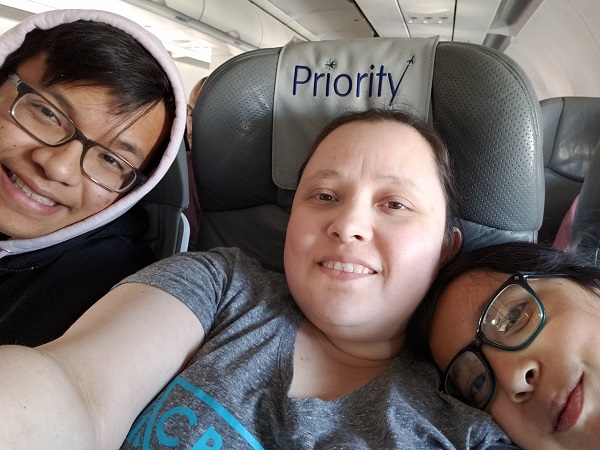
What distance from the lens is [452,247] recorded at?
132 centimetres

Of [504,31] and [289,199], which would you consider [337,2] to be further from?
[289,199]

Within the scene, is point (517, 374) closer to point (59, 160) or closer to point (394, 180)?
point (394, 180)

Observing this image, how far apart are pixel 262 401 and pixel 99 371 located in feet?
1.06

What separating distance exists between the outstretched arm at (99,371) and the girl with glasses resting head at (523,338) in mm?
582

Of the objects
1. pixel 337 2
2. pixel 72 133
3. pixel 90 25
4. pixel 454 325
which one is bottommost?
pixel 454 325

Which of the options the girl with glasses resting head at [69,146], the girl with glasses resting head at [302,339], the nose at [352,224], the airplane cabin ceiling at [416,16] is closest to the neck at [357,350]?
the girl with glasses resting head at [302,339]

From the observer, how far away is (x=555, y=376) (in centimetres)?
96

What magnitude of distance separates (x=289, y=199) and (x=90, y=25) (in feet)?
2.47

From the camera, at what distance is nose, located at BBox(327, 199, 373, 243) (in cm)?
105

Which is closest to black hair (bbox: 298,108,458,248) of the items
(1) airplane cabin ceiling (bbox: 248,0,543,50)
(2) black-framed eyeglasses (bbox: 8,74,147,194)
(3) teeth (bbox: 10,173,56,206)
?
(2) black-framed eyeglasses (bbox: 8,74,147,194)

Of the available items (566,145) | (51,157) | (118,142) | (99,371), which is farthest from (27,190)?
(566,145)

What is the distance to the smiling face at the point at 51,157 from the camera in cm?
126

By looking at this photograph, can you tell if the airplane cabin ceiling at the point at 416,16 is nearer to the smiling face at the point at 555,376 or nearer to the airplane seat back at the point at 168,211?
the airplane seat back at the point at 168,211

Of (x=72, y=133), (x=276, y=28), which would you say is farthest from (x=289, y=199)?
(x=276, y=28)
